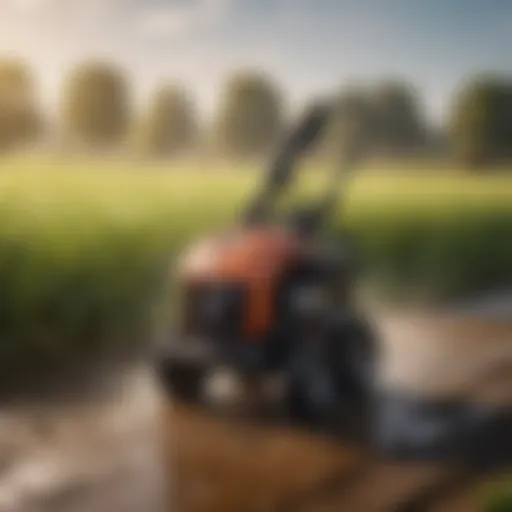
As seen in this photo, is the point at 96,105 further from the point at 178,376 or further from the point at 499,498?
the point at 499,498

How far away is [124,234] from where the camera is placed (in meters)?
1.70

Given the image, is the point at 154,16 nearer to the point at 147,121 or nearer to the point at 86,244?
the point at 147,121

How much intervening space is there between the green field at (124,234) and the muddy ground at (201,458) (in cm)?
9

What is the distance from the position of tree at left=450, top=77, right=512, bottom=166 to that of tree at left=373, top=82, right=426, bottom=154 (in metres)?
0.08

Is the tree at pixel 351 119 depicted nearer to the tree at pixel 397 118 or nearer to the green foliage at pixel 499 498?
the tree at pixel 397 118

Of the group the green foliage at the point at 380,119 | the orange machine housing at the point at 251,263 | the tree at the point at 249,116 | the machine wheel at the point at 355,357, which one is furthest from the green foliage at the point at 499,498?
the tree at the point at 249,116

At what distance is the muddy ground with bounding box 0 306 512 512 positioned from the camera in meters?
1.65

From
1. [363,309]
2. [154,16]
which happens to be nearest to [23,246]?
[154,16]

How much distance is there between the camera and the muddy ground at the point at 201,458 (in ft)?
5.40

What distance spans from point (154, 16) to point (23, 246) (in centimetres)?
45

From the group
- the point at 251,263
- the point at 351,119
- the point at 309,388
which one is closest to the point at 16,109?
the point at 251,263

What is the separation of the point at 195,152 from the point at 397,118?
0.37 meters

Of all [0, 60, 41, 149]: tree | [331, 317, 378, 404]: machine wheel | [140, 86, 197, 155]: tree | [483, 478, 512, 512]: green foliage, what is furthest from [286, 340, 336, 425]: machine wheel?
[0, 60, 41, 149]: tree

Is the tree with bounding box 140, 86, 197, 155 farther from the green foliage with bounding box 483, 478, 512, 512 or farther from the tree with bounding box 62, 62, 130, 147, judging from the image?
the green foliage with bounding box 483, 478, 512, 512
